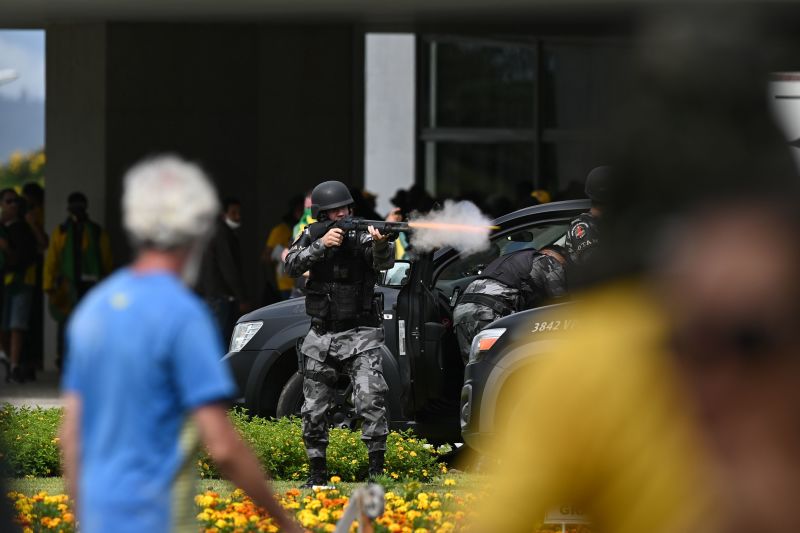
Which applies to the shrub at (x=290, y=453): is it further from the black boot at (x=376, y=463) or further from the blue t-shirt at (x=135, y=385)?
the blue t-shirt at (x=135, y=385)

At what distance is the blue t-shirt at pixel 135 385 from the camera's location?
11.3ft

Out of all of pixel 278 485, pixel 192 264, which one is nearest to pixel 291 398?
pixel 278 485

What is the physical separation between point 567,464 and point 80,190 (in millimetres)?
17114

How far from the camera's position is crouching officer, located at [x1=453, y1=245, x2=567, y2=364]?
973 centimetres

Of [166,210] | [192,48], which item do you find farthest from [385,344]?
[192,48]

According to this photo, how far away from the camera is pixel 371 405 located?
9.07 m

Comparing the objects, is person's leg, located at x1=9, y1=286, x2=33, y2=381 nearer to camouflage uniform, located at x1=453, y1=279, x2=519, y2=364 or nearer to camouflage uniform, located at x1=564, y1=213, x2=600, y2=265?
camouflage uniform, located at x1=453, y1=279, x2=519, y2=364

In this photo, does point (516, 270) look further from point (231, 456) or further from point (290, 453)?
point (231, 456)

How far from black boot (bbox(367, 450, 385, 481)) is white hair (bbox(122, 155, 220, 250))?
210 inches

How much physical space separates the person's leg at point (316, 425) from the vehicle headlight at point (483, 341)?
2.88 feet

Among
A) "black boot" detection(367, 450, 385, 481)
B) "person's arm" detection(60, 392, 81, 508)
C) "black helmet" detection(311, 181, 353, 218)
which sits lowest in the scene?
"black boot" detection(367, 450, 385, 481)

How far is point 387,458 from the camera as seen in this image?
Answer: 9.43 metres

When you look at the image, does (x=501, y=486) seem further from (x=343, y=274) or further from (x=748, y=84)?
(x=343, y=274)

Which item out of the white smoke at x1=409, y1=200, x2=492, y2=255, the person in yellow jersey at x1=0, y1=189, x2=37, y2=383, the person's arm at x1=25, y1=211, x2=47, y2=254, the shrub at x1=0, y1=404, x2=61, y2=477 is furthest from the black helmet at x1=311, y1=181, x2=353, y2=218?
the person's arm at x1=25, y1=211, x2=47, y2=254
